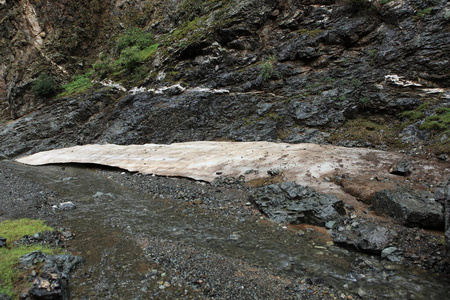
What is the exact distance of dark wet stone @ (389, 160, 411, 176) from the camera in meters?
8.62

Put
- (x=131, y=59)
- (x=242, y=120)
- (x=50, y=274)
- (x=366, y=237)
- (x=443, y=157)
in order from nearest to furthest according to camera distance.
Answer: (x=50, y=274), (x=366, y=237), (x=443, y=157), (x=242, y=120), (x=131, y=59)

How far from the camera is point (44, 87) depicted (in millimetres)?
27359

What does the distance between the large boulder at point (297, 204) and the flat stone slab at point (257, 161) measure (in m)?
0.88

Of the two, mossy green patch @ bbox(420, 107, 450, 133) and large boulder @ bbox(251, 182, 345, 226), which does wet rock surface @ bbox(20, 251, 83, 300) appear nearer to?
large boulder @ bbox(251, 182, 345, 226)

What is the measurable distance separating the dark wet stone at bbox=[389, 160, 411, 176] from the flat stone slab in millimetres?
243

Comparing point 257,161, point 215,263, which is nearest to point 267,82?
point 257,161

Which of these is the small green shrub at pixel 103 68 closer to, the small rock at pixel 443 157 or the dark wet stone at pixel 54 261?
the dark wet stone at pixel 54 261

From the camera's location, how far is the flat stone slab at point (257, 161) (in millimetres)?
9336

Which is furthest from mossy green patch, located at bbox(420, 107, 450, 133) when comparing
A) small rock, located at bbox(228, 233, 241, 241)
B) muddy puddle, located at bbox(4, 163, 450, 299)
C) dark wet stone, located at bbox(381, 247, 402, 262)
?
small rock, located at bbox(228, 233, 241, 241)

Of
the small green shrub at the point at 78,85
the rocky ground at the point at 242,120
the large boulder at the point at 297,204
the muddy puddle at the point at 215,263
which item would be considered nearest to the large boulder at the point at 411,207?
the rocky ground at the point at 242,120

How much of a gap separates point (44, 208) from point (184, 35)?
22129mm

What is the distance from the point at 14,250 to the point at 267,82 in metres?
18.4

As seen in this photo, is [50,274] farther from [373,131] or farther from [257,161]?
[373,131]

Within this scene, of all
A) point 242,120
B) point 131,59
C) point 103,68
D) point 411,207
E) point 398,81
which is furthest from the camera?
point 103,68
